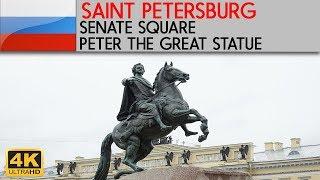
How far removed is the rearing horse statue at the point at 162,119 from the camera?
54.2ft

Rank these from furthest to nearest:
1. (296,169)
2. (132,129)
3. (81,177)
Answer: (81,177)
(296,169)
(132,129)

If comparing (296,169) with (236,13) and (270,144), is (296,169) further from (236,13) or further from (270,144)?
(236,13)

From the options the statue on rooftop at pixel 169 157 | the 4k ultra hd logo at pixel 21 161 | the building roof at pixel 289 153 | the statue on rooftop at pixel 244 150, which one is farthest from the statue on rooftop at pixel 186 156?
the 4k ultra hd logo at pixel 21 161

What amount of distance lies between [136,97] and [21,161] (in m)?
13.3

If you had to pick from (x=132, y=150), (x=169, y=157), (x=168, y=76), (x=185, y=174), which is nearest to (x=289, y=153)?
(x=169, y=157)

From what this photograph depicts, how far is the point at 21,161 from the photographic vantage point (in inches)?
1179

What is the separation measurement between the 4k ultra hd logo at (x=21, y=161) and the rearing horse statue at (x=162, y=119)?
37.4ft

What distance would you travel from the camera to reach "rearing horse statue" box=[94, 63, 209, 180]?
1653 cm

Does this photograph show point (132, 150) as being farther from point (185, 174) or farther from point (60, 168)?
point (60, 168)

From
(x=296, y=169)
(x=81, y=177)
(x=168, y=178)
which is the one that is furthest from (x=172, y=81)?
(x=81, y=177)

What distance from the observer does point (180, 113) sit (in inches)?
648

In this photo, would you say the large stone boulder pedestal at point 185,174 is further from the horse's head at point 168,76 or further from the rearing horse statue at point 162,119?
the horse's head at point 168,76

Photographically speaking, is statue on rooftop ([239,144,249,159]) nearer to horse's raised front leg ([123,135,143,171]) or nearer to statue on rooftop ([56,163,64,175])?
statue on rooftop ([56,163,64,175])

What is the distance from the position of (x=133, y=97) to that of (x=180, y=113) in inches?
51.3
